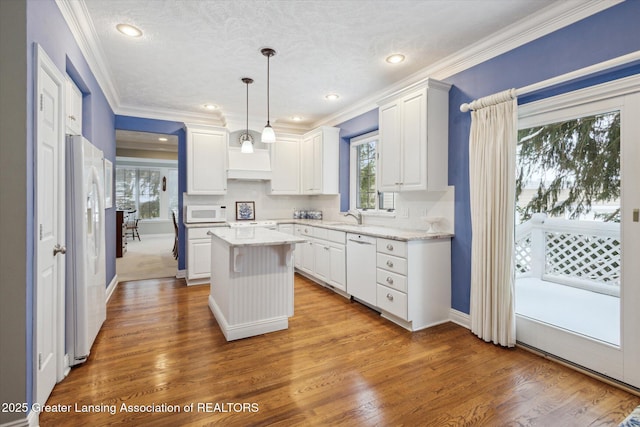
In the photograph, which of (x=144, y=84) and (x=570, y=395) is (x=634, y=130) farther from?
(x=144, y=84)

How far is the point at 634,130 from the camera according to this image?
2029mm

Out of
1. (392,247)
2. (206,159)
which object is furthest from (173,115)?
(392,247)

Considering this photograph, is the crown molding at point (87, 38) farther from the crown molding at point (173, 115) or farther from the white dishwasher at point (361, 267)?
the white dishwasher at point (361, 267)

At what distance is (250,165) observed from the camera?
17.5 feet

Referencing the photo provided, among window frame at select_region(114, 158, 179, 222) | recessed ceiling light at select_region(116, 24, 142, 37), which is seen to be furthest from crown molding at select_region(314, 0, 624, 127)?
window frame at select_region(114, 158, 179, 222)

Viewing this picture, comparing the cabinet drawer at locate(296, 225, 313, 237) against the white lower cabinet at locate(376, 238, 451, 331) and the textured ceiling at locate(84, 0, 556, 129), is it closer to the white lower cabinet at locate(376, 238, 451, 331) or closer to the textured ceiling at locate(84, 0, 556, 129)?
the white lower cabinet at locate(376, 238, 451, 331)

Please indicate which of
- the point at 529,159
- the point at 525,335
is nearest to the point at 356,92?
the point at 529,159

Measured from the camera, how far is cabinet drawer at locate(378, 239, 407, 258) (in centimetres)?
303

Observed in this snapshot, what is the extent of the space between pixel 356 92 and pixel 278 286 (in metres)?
2.69

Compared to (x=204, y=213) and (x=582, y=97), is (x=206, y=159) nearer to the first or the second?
(x=204, y=213)

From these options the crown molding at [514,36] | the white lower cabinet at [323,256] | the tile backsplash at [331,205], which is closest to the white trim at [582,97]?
the crown molding at [514,36]

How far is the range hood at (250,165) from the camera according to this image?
204 inches

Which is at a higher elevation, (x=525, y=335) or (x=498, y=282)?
(x=498, y=282)

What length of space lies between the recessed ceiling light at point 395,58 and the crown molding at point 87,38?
254 cm
